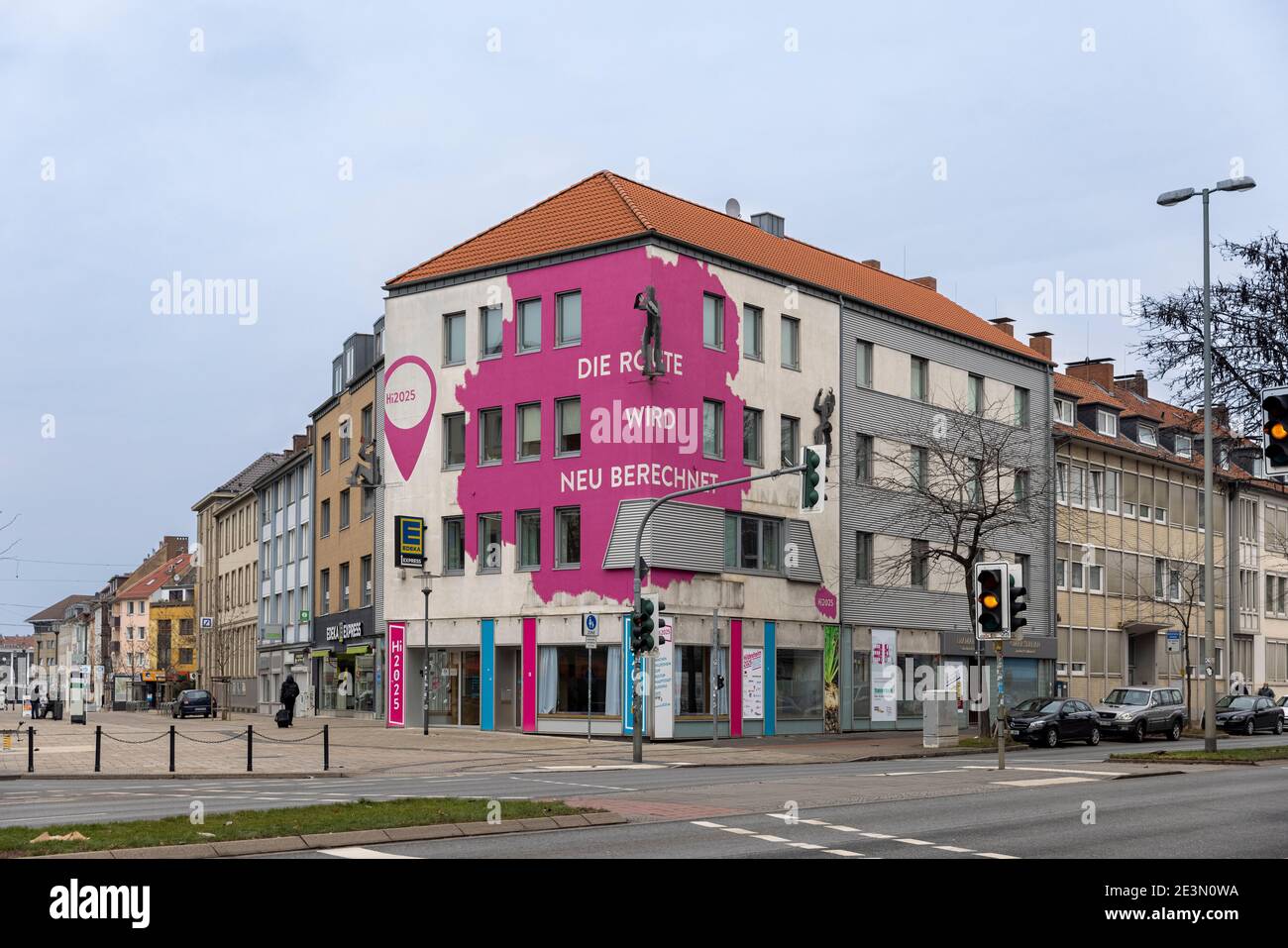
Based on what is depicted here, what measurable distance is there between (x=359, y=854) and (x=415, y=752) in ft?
80.8

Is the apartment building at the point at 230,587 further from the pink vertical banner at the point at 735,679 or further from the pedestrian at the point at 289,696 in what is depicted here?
the pink vertical banner at the point at 735,679

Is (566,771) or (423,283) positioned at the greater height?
(423,283)

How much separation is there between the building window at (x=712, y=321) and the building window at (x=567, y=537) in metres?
6.38

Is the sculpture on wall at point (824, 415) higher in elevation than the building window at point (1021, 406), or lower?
lower

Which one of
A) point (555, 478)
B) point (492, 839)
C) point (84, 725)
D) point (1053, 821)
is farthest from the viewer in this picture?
point (84, 725)

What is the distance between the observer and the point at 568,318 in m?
45.4

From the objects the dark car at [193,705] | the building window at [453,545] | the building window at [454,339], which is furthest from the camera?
the dark car at [193,705]

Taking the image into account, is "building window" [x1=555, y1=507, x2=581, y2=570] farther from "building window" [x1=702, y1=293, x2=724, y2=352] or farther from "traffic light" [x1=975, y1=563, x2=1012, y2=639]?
"traffic light" [x1=975, y1=563, x2=1012, y2=639]

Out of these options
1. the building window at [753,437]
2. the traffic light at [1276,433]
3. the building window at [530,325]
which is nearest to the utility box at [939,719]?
the building window at [753,437]

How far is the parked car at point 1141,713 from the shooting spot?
45.5 metres
